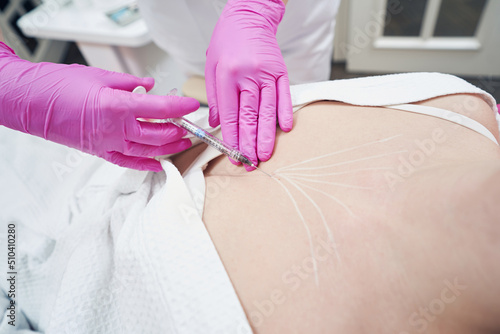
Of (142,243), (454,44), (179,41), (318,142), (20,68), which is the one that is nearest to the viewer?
(142,243)

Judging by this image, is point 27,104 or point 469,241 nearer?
point 469,241

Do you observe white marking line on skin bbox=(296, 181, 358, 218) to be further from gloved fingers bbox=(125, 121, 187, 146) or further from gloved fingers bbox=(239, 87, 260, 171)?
→ gloved fingers bbox=(125, 121, 187, 146)

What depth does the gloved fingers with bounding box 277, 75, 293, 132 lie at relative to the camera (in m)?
0.88

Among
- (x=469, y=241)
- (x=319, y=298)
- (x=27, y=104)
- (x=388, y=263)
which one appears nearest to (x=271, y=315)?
(x=319, y=298)

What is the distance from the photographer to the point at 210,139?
2.85ft

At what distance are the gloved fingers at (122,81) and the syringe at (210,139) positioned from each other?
4 centimetres

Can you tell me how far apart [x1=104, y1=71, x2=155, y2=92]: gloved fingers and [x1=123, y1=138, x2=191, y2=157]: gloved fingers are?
187 millimetres

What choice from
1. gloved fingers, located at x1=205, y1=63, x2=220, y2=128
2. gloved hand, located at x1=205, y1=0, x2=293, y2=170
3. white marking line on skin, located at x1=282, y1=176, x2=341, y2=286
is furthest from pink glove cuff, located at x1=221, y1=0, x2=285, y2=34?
white marking line on skin, located at x1=282, y1=176, x2=341, y2=286

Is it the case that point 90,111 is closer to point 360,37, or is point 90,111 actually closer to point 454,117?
point 454,117

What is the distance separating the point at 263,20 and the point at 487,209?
90cm

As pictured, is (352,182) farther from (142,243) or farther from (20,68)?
(20,68)

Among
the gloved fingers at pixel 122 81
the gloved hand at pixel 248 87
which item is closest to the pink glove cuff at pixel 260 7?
the gloved hand at pixel 248 87

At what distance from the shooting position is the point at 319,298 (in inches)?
23.6

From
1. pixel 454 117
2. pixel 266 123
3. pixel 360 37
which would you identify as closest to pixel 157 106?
pixel 266 123
